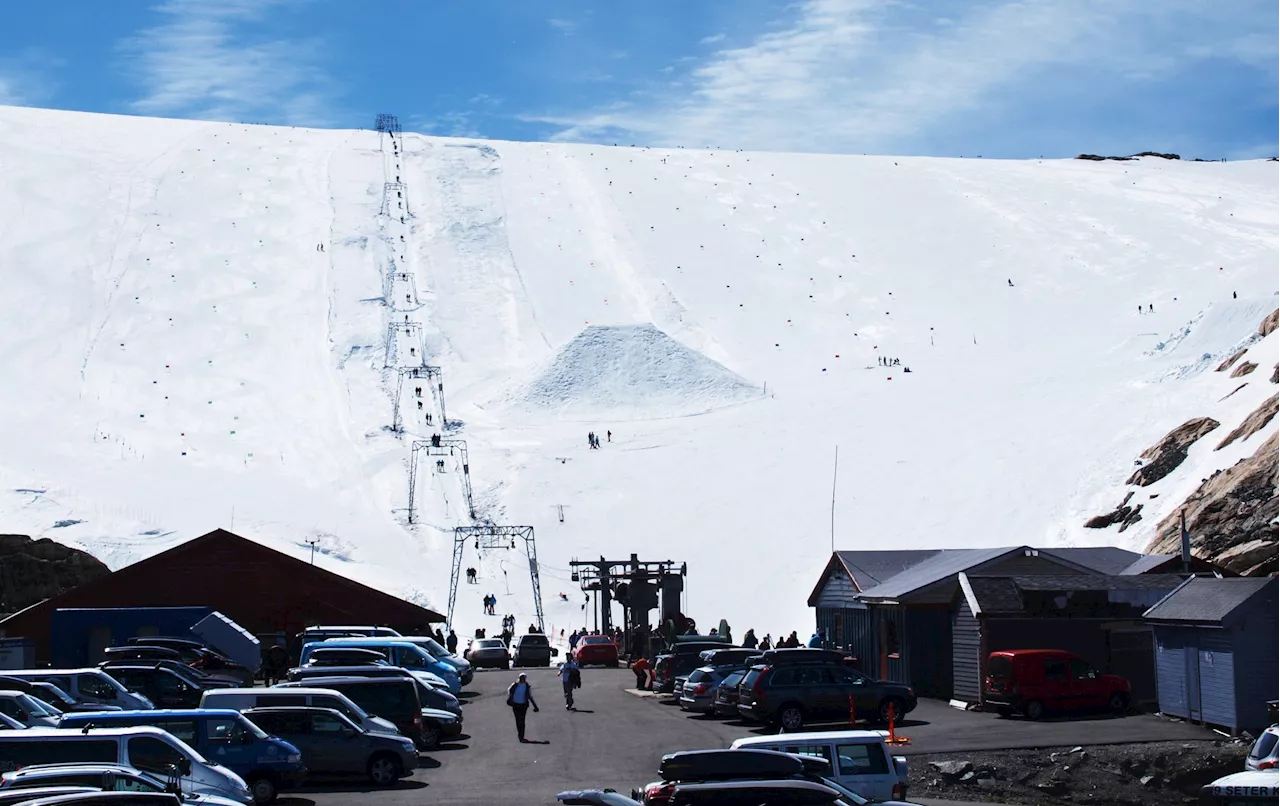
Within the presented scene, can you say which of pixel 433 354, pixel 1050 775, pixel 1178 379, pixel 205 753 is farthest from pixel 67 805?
pixel 433 354

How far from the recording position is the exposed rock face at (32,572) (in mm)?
39875

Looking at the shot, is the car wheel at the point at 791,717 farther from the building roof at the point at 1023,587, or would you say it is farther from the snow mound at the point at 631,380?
the snow mound at the point at 631,380

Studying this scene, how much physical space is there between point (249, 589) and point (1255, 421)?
27.6 metres

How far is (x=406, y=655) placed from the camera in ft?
95.9

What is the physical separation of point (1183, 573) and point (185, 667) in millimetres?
18835

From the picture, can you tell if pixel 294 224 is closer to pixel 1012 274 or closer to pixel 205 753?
pixel 1012 274

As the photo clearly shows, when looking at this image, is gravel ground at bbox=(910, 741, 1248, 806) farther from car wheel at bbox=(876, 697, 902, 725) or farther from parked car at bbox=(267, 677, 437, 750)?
parked car at bbox=(267, 677, 437, 750)

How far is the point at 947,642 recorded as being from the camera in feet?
91.8

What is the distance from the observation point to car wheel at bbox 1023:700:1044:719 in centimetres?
2403

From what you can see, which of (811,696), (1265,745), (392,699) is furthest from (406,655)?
(1265,745)

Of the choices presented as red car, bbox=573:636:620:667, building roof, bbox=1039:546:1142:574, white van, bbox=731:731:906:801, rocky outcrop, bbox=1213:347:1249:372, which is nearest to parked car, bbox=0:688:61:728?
white van, bbox=731:731:906:801

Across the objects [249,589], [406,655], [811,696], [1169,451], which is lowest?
[811,696]

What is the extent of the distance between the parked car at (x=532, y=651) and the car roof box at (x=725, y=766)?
26615 millimetres

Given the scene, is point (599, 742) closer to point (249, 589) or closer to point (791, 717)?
point (791, 717)
